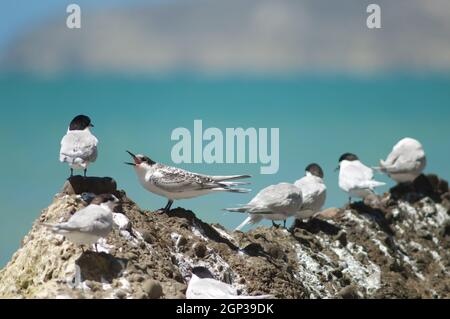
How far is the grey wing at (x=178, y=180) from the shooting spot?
1560 centimetres

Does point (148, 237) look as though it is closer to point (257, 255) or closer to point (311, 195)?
point (257, 255)

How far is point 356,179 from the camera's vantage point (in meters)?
20.7

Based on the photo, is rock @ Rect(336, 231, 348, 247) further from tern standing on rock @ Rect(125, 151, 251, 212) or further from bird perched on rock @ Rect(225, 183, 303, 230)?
tern standing on rock @ Rect(125, 151, 251, 212)

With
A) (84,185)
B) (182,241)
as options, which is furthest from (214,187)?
(84,185)

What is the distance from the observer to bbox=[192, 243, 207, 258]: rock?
600 inches

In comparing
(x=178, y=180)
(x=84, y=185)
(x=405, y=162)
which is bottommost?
(x=84, y=185)

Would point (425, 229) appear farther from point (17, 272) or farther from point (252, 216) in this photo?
point (17, 272)

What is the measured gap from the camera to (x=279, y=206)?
18078 mm

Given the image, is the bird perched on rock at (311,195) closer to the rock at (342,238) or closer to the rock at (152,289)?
the rock at (342,238)

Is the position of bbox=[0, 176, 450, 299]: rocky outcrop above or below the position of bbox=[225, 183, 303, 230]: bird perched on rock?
below

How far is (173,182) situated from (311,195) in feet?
13.7

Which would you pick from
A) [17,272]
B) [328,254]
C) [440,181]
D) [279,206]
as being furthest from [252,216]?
[440,181]

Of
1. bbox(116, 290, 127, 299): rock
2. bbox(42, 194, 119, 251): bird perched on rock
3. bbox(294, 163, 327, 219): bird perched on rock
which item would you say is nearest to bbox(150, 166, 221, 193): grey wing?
bbox(42, 194, 119, 251): bird perched on rock

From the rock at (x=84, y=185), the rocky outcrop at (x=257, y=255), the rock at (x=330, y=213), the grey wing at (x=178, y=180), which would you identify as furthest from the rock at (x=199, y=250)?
the rock at (x=330, y=213)
